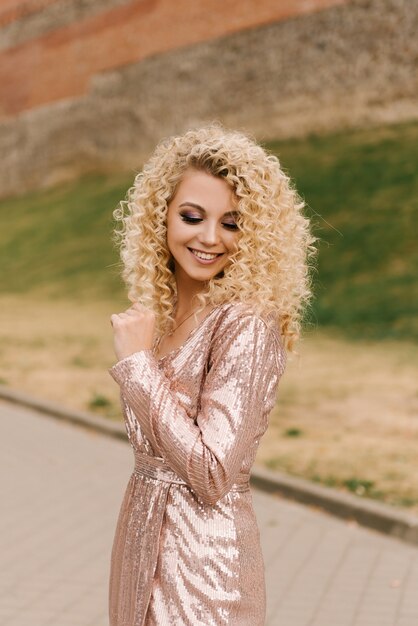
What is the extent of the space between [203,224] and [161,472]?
0.51 meters

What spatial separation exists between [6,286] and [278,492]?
1606 centimetres

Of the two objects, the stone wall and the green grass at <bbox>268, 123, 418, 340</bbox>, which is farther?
the stone wall

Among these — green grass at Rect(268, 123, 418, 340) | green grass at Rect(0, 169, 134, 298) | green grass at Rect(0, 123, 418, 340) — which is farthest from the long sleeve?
green grass at Rect(0, 169, 134, 298)

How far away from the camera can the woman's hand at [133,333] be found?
193 cm

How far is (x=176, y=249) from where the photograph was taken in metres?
2.06

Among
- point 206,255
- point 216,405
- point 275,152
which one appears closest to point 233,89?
point 275,152

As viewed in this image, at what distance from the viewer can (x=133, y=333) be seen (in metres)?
1.94

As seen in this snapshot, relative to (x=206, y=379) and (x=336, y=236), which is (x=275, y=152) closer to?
(x=336, y=236)

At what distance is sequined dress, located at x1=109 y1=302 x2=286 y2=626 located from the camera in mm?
1804

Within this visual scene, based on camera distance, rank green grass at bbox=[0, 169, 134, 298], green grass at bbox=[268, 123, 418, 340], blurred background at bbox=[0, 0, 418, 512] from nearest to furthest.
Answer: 1. blurred background at bbox=[0, 0, 418, 512]
2. green grass at bbox=[268, 123, 418, 340]
3. green grass at bbox=[0, 169, 134, 298]

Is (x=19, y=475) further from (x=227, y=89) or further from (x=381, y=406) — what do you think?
(x=227, y=89)

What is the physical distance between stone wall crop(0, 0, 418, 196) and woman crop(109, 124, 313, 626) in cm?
2112

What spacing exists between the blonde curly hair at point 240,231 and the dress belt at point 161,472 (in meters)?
0.31

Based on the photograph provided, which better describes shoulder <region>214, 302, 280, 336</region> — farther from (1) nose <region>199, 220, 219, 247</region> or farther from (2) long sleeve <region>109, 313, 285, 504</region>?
(1) nose <region>199, 220, 219, 247</region>
